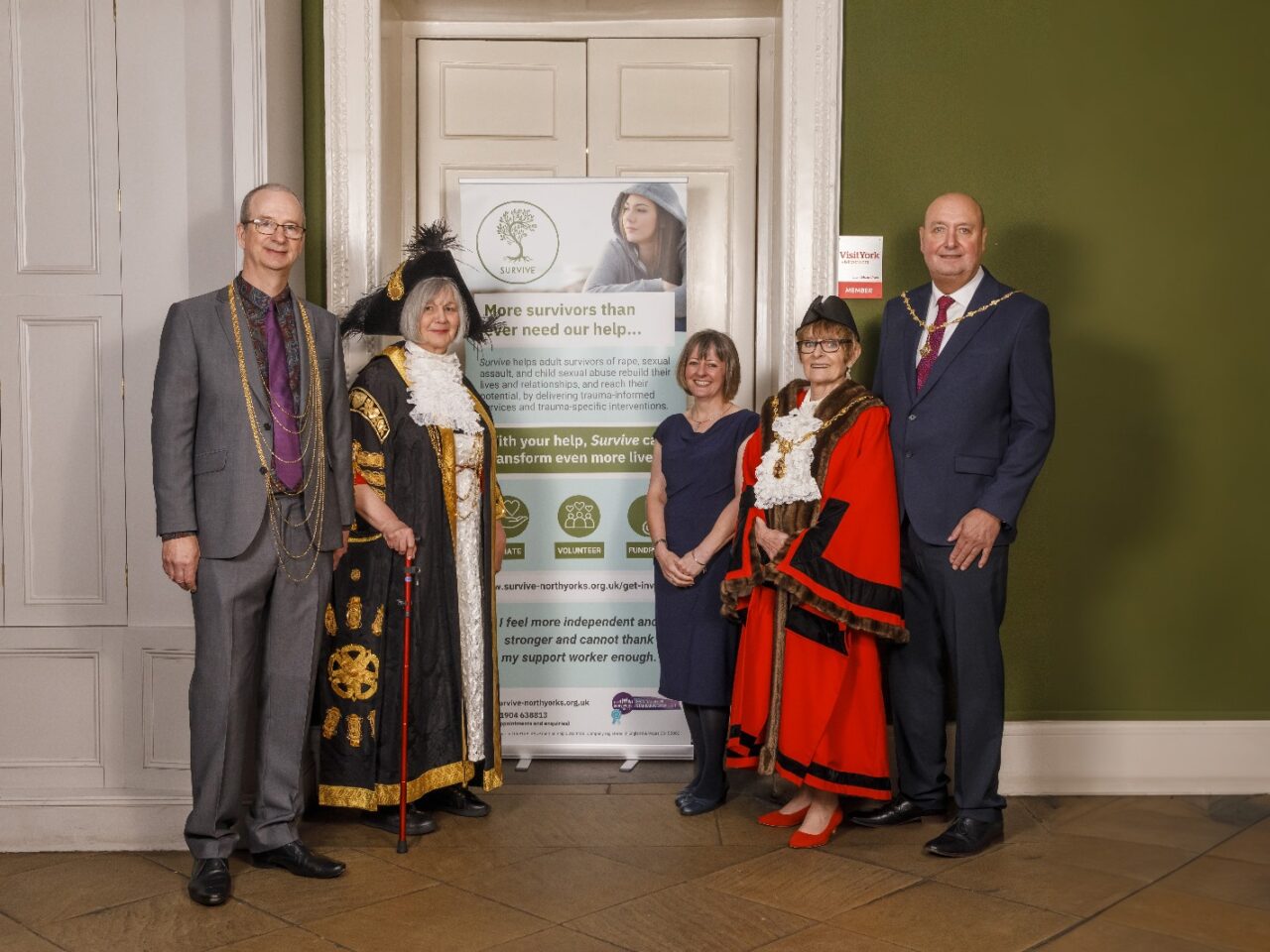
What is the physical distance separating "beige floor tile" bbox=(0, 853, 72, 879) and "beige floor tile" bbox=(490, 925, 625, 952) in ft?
4.53

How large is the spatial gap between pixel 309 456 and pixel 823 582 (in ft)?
4.42

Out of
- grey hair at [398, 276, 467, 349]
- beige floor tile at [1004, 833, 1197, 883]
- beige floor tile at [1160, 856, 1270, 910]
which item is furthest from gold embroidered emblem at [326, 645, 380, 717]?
beige floor tile at [1160, 856, 1270, 910]

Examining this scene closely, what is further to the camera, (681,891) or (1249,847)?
(1249,847)

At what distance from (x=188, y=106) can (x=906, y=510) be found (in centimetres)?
227

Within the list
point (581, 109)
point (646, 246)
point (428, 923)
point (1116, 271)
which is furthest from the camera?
point (581, 109)

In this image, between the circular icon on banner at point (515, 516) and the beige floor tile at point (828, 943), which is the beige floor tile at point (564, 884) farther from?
the circular icon on banner at point (515, 516)

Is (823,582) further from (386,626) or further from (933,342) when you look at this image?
(386,626)

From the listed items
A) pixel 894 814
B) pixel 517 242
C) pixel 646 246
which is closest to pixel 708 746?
pixel 894 814

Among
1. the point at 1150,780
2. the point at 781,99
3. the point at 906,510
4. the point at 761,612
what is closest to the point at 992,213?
the point at 781,99

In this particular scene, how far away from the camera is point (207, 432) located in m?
2.86

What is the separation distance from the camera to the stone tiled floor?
102 inches

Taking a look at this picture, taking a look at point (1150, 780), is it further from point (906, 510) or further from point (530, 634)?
point (530, 634)

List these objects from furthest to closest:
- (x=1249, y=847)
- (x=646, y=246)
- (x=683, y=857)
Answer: (x=646, y=246) → (x=1249, y=847) → (x=683, y=857)

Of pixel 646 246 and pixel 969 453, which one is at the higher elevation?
pixel 646 246
